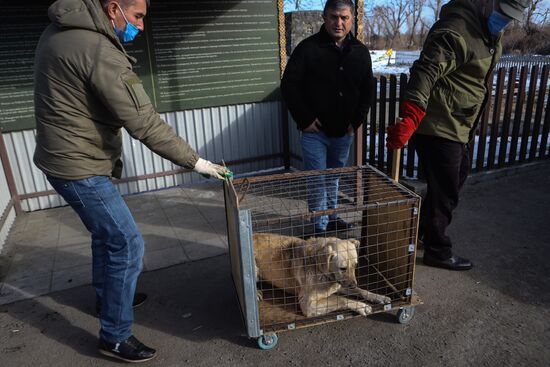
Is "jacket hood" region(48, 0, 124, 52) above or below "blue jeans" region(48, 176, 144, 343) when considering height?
above

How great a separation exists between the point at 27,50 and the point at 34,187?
1.65 metres

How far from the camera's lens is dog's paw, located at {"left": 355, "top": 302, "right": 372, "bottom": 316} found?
8.86 ft

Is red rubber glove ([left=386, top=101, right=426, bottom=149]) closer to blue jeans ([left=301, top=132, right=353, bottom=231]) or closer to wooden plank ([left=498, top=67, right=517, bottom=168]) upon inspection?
blue jeans ([left=301, top=132, right=353, bottom=231])

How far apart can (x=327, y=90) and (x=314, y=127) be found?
0.36m

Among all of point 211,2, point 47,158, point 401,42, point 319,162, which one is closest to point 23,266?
point 47,158

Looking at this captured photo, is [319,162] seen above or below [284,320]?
above

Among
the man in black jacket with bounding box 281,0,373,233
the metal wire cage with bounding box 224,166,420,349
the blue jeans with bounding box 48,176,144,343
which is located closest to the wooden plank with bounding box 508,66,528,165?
the man in black jacket with bounding box 281,0,373,233

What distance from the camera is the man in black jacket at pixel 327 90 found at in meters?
3.67

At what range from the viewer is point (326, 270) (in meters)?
2.58

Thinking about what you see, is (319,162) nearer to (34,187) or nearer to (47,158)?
(47,158)

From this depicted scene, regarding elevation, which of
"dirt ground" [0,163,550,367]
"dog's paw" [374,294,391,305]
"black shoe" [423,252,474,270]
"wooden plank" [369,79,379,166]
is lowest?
"dirt ground" [0,163,550,367]

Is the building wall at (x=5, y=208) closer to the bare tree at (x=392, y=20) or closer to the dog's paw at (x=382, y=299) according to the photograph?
the dog's paw at (x=382, y=299)

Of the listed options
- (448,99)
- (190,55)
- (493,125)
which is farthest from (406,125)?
(190,55)

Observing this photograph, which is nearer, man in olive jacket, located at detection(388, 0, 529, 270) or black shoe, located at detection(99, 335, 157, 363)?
black shoe, located at detection(99, 335, 157, 363)
